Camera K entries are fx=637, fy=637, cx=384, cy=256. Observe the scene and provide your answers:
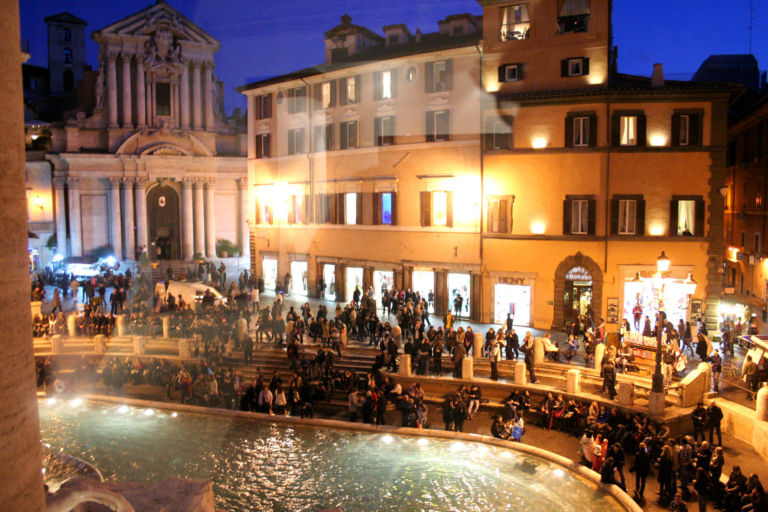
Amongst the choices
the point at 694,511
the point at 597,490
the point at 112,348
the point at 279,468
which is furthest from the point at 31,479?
the point at 112,348

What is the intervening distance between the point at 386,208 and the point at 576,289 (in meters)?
10.8

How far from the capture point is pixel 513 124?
1133 inches

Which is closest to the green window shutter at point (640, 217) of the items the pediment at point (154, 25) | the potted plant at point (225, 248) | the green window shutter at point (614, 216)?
the green window shutter at point (614, 216)

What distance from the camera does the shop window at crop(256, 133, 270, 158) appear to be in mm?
40094

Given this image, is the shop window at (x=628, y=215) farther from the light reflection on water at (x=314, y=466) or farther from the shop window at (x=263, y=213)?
the shop window at (x=263, y=213)

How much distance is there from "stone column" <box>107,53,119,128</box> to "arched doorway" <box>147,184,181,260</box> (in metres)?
6.03

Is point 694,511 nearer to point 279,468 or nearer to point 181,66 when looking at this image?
point 279,468

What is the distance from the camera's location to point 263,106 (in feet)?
132

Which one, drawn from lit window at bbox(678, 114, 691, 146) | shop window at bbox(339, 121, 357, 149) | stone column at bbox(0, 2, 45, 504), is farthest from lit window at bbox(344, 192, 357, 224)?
stone column at bbox(0, 2, 45, 504)

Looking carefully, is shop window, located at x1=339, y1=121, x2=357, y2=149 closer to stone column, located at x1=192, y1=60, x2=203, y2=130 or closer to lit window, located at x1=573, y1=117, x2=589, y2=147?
lit window, located at x1=573, y1=117, x2=589, y2=147

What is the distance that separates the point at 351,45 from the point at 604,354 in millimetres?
25196

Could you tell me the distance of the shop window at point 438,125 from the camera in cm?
3108

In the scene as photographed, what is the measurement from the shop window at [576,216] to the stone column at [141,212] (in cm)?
3374

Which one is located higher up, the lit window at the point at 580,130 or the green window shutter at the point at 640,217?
the lit window at the point at 580,130
